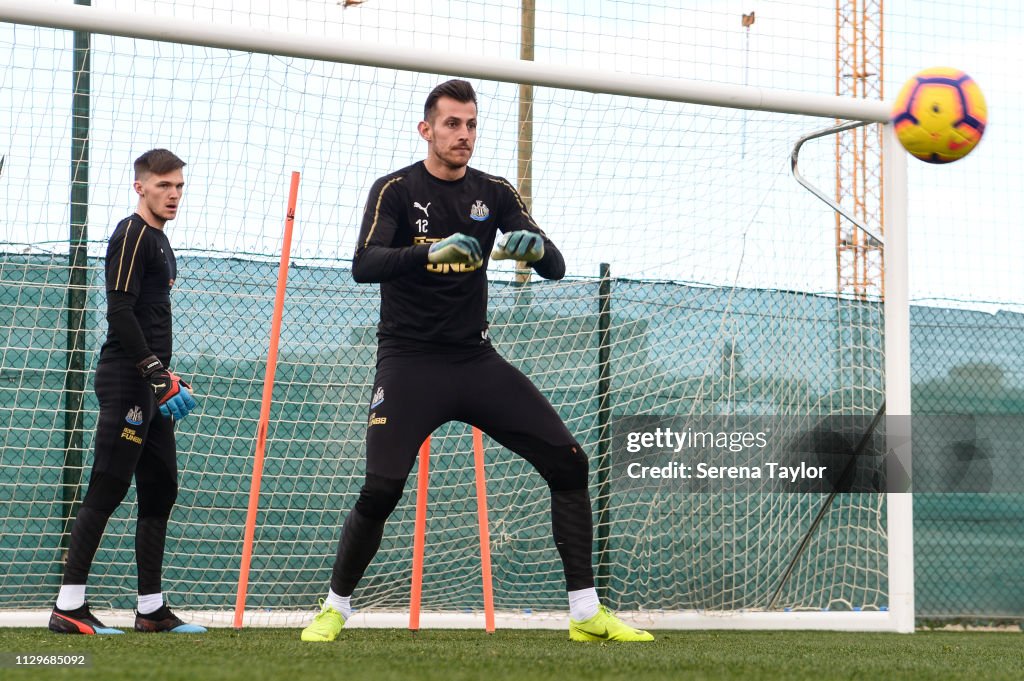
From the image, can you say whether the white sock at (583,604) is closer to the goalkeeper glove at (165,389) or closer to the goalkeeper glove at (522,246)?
the goalkeeper glove at (522,246)

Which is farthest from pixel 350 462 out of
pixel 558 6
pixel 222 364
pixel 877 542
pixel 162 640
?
pixel 877 542

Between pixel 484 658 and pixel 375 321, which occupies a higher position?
pixel 375 321

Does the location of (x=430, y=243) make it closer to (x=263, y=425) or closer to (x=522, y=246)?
(x=522, y=246)

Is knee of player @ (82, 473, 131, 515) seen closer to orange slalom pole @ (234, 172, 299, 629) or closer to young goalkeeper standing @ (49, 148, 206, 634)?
young goalkeeper standing @ (49, 148, 206, 634)

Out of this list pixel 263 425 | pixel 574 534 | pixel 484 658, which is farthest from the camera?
pixel 263 425

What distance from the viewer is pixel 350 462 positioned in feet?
21.8

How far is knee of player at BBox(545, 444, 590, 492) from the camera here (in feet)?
13.9

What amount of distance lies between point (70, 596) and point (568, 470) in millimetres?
2139

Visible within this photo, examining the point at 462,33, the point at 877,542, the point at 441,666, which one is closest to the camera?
the point at 441,666

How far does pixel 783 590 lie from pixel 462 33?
4041mm

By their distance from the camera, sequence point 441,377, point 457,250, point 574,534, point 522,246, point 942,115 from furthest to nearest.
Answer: point 942,115
point 574,534
point 441,377
point 522,246
point 457,250

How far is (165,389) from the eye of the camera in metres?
4.42

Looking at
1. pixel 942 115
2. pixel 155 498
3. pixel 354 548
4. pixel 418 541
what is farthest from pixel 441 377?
pixel 942 115

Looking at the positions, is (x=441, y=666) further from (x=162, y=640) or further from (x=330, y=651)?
(x=162, y=640)
